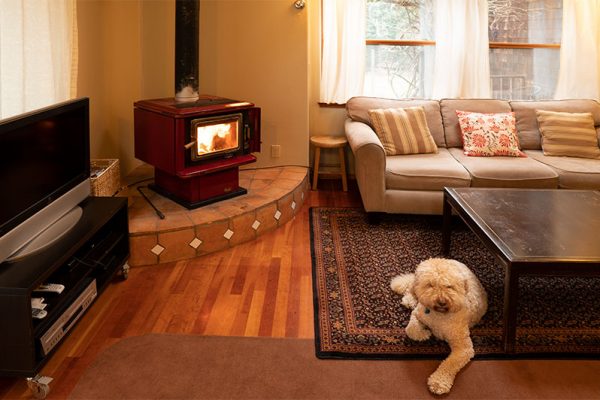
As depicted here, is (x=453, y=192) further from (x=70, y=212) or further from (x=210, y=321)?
(x=70, y=212)

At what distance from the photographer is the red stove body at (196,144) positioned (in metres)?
3.58

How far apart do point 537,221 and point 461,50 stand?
2.37 metres

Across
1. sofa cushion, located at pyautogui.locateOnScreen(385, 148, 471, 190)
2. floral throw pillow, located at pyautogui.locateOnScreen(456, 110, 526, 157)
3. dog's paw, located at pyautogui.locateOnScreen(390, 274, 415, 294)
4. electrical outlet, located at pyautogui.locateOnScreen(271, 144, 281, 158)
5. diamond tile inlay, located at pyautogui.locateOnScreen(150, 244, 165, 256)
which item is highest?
floral throw pillow, located at pyautogui.locateOnScreen(456, 110, 526, 157)

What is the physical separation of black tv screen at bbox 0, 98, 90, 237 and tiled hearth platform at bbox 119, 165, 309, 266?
0.55 m

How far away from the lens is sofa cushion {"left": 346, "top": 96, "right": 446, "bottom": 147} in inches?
185

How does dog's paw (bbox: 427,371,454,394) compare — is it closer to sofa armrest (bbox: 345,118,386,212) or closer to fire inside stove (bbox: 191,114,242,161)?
sofa armrest (bbox: 345,118,386,212)

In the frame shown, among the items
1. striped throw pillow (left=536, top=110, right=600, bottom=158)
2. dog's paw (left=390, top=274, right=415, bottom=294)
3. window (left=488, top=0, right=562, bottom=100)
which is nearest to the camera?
dog's paw (left=390, top=274, right=415, bottom=294)

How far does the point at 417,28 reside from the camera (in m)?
5.02

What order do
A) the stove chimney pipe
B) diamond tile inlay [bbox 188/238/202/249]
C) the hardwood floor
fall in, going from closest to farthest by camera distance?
the hardwood floor → diamond tile inlay [bbox 188/238/202/249] → the stove chimney pipe

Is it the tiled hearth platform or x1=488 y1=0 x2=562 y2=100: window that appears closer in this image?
the tiled hearth platform

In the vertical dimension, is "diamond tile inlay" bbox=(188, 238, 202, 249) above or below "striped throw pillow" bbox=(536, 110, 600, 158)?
below

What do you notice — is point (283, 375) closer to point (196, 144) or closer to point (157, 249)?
point (157, 249)

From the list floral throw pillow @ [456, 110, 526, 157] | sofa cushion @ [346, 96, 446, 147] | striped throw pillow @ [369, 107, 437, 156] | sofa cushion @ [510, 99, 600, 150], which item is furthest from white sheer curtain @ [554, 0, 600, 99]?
striped throw pillow @ [369, 107, 437, 156]

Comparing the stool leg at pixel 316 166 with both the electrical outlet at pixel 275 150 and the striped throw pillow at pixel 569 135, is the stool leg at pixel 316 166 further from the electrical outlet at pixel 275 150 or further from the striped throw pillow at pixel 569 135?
the striped throw pillow at pixel 569 135
